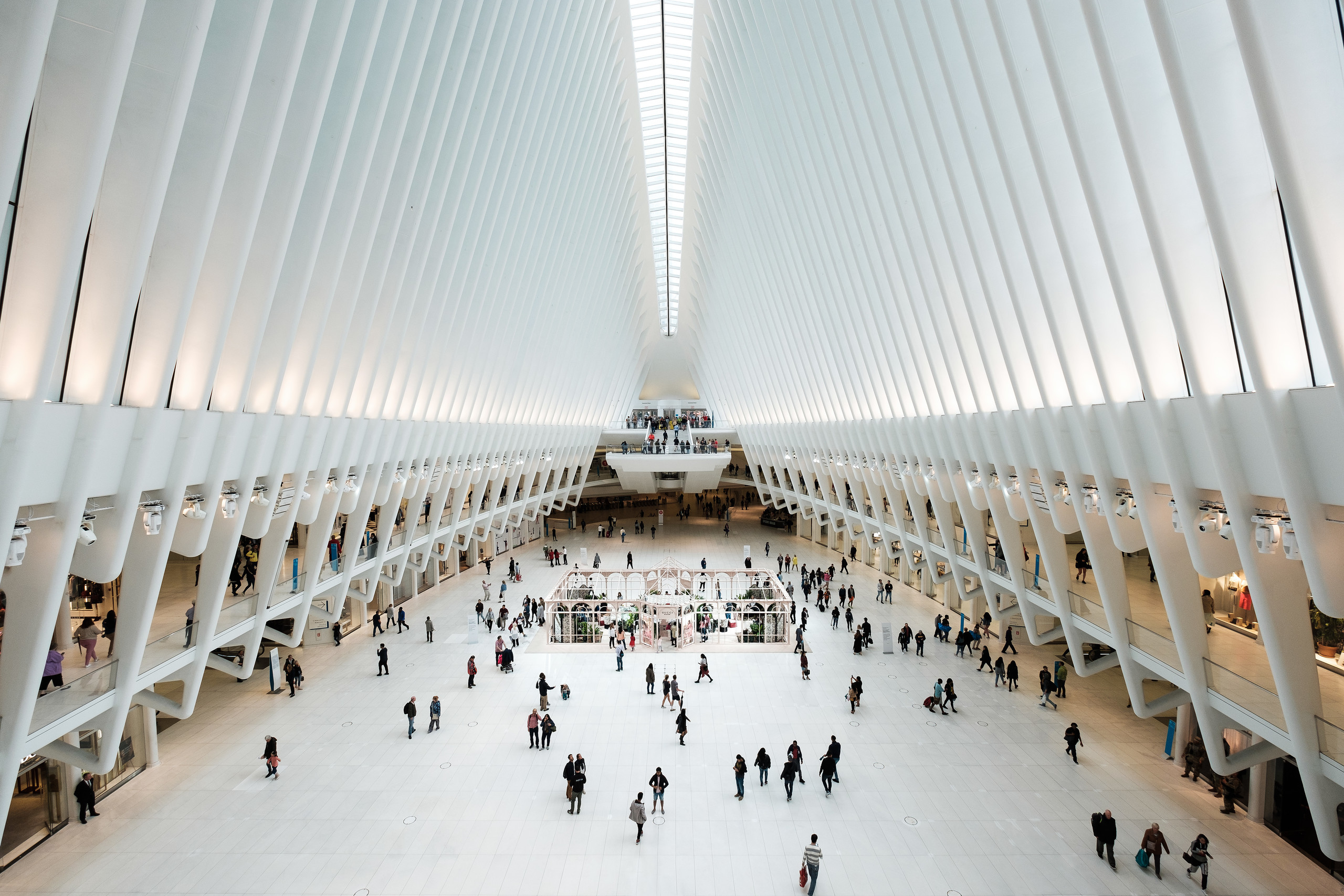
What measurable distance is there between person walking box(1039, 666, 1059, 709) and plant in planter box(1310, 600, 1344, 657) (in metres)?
4.75

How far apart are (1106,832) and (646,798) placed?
252 inches

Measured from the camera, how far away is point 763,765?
10883 mm

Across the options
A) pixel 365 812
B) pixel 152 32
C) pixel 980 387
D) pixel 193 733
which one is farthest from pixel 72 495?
pixel 980 387

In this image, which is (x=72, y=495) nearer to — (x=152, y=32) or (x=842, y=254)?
(x=152, y=32)

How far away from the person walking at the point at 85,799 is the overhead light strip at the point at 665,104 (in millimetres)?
22903

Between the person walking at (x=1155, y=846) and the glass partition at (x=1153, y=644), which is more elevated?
the glass partition at (x=1153, y=644)

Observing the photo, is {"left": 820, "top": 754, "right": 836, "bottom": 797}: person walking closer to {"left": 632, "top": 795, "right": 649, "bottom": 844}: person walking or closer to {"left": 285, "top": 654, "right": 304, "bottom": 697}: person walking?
{"left": 632, "top": 795, "right": 649, "bottom": 844}: person walking

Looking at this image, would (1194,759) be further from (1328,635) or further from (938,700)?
(938,700)

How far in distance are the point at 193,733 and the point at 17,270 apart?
10.5 metres

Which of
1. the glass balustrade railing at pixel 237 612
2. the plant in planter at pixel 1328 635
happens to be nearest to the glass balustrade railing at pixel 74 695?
the glass balustrade railing at pixel 237 612

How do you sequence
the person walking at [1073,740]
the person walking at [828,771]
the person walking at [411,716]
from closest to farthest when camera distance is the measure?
the person walking at [828,771] < the person walking at [1073,740] < the person walking at [411,716]

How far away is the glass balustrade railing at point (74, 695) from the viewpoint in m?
7.61

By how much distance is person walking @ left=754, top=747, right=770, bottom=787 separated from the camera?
10781 millimetres

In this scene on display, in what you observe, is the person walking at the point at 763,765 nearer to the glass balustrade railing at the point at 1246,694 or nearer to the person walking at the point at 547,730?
the person walking at the point at 547,730
